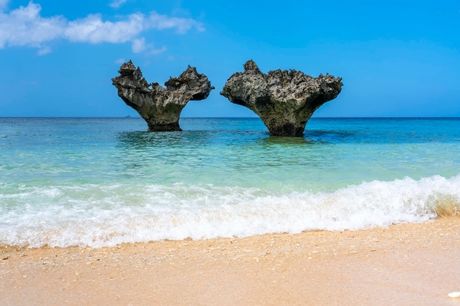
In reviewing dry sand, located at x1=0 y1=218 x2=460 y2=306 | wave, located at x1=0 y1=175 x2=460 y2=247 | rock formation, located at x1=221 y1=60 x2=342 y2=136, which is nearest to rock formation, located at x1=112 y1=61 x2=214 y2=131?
rock formation, located at x1=221 y1=60 x2=342 y2=136

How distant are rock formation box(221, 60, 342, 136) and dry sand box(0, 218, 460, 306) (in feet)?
65.0

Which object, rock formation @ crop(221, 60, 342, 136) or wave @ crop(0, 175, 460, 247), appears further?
rock formation @ crop(221, 60, 342, 136)

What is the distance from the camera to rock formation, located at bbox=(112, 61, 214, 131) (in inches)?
1283

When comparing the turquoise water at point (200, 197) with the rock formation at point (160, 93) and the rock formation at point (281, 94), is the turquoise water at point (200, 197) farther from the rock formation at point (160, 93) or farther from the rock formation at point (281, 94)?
the rock formation at point (160, 93)

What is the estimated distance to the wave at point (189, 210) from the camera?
606 cm

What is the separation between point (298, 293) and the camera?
407cm

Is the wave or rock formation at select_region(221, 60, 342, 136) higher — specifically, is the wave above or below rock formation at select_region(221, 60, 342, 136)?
below

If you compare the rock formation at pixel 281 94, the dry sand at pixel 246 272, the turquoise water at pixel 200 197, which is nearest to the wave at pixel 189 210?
the turquoise water at pixel 200 197

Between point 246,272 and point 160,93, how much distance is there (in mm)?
29662

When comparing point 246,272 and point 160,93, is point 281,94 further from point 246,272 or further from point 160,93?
point 246,272

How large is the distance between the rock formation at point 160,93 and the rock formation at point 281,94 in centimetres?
640

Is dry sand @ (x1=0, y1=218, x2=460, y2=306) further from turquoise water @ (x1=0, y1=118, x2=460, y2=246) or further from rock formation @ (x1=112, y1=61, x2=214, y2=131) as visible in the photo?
rock formation @ (x1=112, y1=61, x2=214, y2=131)

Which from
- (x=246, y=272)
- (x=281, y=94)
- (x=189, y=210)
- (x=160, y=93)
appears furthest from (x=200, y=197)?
(x=160, y=93)

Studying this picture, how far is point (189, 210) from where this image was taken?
722cm
